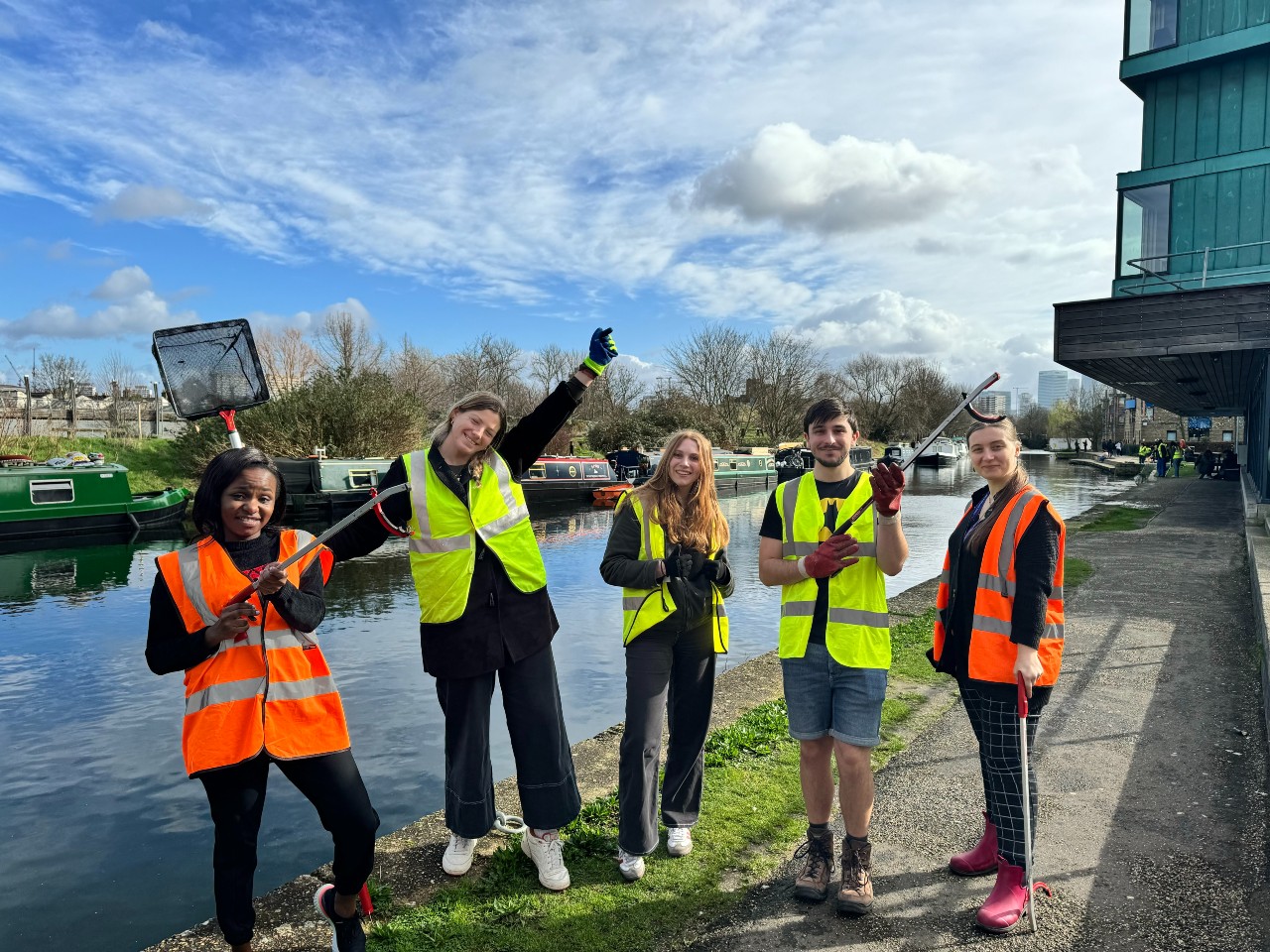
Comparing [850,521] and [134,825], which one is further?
[134,825]

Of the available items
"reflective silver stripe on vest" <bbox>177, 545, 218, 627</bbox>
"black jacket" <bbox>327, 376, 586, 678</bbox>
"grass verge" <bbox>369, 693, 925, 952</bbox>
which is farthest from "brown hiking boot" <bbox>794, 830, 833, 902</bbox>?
"reflective silver stripe on vest" <bbox>177, 545, 218, 627</bbox>

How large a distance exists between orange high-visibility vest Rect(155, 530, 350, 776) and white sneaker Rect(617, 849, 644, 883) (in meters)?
1.29

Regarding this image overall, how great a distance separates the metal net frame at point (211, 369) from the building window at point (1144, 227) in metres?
18.5

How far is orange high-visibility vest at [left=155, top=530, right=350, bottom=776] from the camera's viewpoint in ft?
8.07

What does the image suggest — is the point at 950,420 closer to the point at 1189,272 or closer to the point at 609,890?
the point at 609,890

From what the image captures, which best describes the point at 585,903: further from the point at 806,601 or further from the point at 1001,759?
the point at 1001,759

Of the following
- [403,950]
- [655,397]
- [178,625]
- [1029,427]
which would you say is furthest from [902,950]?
[1029,427]

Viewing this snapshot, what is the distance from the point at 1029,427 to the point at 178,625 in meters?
124

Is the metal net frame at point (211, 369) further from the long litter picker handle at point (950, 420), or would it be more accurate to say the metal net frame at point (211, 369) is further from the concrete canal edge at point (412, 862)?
the long litter picker handle at point (950, 420)

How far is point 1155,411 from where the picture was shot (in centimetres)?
6900

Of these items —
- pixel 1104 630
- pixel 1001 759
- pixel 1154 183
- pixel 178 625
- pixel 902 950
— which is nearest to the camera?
pixel 178 625

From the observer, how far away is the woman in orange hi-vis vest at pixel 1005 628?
2.87 m

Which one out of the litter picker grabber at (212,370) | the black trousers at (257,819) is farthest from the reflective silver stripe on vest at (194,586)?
the litter picker grabber at (212,370)

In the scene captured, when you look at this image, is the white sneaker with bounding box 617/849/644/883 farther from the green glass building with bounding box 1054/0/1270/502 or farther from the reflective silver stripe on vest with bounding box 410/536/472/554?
the green glass building with bounding box 1054/0/1270/502
